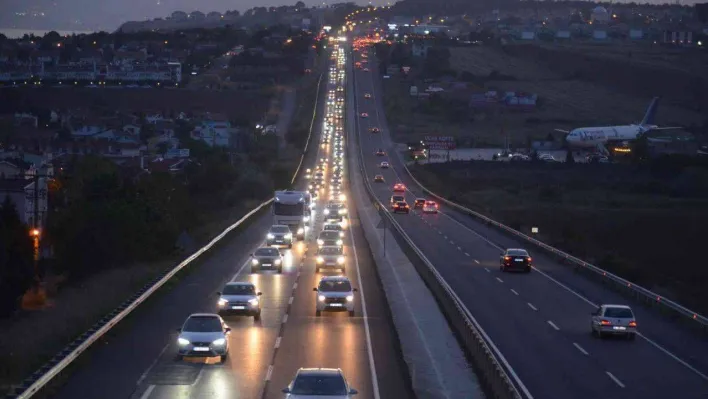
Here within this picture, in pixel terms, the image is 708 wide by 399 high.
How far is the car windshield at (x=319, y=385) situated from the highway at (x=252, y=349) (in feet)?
9.52

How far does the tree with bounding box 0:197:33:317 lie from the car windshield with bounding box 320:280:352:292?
10848 mm

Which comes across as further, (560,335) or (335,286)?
(335,286)

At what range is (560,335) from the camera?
28.9m

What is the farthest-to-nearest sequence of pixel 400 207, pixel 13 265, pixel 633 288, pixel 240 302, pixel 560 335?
pixel 400 207 < pixel 13 265 < pixel 633 288 < pixel 240 302 < pixel 560 335

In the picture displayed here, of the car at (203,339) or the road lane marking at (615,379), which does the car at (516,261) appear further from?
the car at (203,339)

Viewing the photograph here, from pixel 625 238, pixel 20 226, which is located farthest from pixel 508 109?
pixel 20 226

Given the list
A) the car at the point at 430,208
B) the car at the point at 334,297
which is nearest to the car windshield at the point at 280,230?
the car at the point at 334,297

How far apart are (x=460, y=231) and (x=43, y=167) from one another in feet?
88.4

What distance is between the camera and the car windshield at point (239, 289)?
30.6 meters

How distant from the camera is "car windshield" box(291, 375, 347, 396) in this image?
16844mm

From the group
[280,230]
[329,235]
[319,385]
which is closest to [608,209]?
[280,230]

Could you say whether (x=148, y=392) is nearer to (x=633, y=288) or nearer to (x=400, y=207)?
(x=633, y=288)

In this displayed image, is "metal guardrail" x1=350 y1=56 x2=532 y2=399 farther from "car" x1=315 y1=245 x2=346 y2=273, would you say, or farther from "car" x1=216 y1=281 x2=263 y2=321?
"car" x1=216 y1=281 x2=263 y2=321

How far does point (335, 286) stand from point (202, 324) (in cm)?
847
